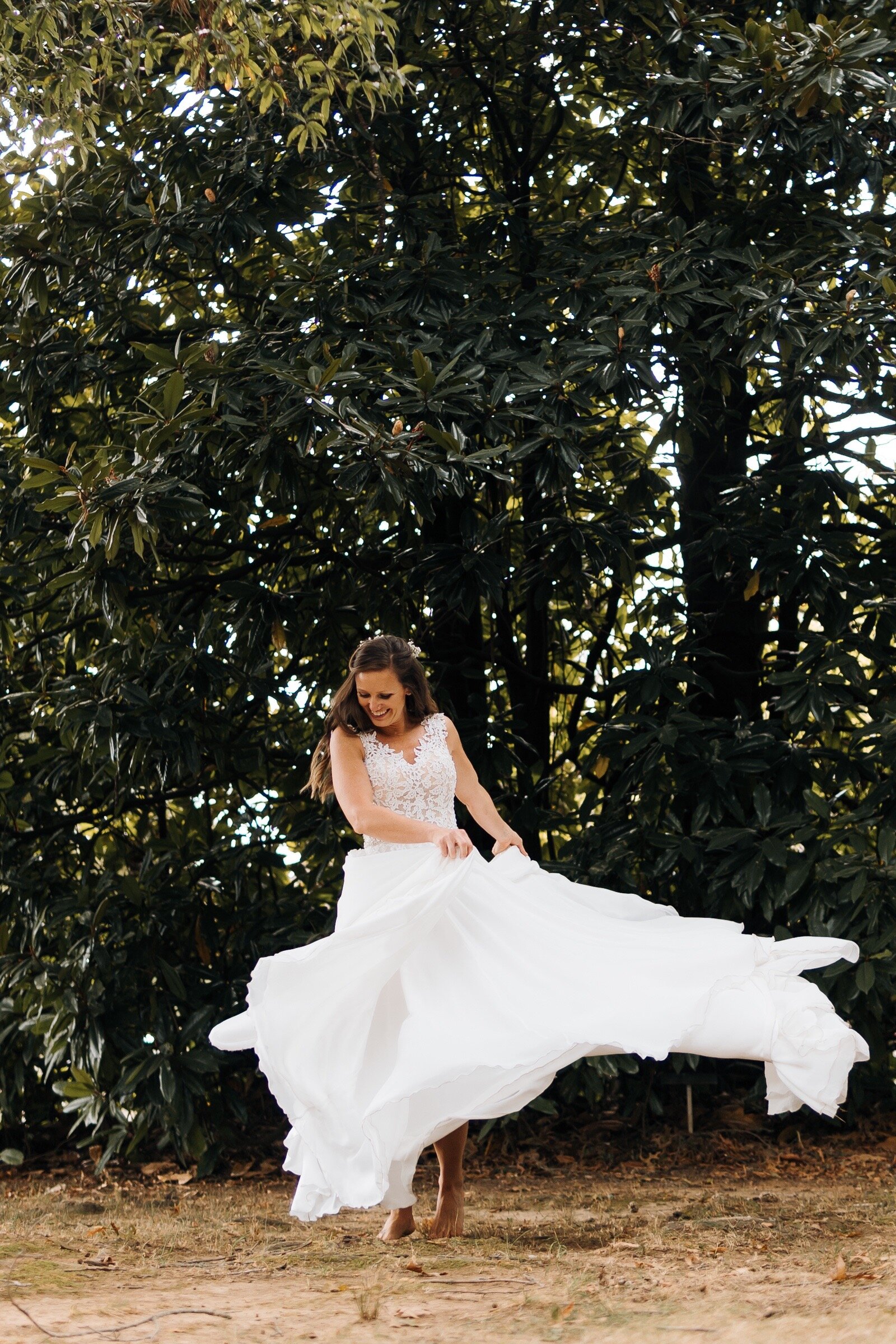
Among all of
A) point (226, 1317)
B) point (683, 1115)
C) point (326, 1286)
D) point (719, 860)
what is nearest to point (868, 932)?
point (719, 860)

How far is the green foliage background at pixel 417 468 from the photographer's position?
4.85 m

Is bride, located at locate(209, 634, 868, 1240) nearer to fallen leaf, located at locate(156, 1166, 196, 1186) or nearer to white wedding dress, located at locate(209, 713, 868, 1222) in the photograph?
white wedding dress, located at locate(209, 713, 868, 1222)

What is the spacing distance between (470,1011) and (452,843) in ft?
1.54

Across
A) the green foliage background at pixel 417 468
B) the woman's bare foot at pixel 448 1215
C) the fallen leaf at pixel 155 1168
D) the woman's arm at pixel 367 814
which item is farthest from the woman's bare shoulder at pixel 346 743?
the fallen leaf at pixel 155 1168

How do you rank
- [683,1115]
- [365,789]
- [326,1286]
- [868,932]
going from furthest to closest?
[683,1115] → [868,932] → [365,789] → [326,1286]

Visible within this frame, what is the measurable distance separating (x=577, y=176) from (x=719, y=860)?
11.6 feet

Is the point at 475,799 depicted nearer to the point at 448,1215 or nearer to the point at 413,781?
the point at 413,781

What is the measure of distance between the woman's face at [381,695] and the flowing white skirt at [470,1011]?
412 millimetres

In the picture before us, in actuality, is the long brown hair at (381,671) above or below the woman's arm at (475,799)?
above

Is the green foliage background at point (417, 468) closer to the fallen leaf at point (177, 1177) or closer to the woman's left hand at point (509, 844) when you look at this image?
the fallen leaf at point (177, 1177)

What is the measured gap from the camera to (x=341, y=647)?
18.8 ft

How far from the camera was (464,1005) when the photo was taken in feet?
12.4

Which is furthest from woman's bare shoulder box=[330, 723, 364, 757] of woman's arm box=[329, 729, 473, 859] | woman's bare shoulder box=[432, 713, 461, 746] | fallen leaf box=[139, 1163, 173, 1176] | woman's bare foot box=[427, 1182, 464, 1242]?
fallen leaf box=[139, 1163, 173, 1176]

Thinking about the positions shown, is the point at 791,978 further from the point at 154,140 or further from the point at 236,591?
the point at 154,140
